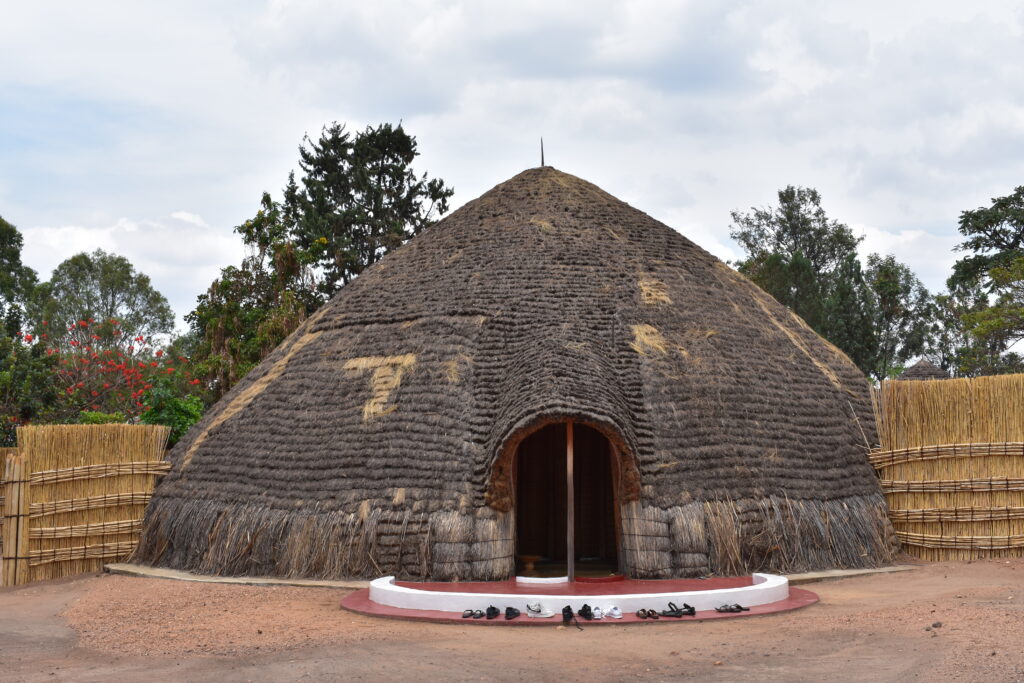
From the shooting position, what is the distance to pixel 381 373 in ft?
40.9

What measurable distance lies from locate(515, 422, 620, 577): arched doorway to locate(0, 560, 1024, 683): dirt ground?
3315mm

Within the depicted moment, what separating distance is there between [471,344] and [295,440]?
2.45 metres

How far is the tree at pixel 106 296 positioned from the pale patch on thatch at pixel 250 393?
85.4 ft

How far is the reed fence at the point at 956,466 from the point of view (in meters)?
11.8

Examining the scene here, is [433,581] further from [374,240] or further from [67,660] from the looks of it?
[374,240]

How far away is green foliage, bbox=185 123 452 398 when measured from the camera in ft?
78.3

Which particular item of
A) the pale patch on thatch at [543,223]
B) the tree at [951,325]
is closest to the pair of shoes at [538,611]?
the pale patch on thatch at [543,223]

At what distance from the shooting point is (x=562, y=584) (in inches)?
404

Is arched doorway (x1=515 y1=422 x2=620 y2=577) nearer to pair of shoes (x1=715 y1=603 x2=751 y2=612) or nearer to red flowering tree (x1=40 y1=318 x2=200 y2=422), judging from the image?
pair of shoes (x1=715 y1=603 x2=751 y2=612)

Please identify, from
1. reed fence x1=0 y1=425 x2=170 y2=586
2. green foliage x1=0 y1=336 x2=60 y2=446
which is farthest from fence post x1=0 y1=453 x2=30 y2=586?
green foliage x1=0 y1=336 x2=60 y2=446

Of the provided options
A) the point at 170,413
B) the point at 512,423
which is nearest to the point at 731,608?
the point at 512,423

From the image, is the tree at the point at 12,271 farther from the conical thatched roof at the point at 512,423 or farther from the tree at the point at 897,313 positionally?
the tree at the point at 897,313

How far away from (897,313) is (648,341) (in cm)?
2522

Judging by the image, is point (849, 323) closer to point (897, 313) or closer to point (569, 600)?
point (897, 313)
